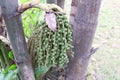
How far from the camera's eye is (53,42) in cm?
114

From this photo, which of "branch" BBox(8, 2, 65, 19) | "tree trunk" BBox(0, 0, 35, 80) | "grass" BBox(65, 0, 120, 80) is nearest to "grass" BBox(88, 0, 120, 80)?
"grass" BBox(65, 0, 120, 80)

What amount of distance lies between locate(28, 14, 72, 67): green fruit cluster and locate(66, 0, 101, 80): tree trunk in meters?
0.15

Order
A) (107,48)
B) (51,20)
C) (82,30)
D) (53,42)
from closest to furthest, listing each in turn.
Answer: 1. (51,20)
2. (53,42)
3. (82,30)
4. (107,48)

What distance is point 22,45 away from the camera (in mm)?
1193

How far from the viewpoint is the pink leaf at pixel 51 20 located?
986 mm

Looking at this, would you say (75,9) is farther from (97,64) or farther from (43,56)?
(97,64)

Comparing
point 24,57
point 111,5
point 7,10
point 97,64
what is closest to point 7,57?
point 24,57

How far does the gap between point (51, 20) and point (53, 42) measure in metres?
0.18

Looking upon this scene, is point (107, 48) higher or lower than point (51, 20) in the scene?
lower

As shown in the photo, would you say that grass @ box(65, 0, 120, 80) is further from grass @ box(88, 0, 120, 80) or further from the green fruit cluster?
the green fruit cluster

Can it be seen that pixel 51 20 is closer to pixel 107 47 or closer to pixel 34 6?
pixel 34 6

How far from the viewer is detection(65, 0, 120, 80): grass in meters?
2.40

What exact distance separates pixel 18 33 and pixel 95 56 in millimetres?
1724

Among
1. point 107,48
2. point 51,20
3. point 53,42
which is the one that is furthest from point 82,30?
point 107,48
